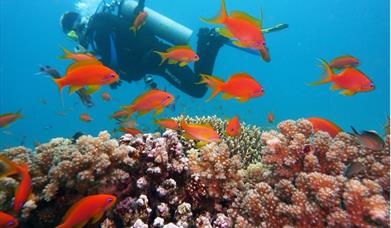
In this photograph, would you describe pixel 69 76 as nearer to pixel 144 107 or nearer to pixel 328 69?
pixel 144 107

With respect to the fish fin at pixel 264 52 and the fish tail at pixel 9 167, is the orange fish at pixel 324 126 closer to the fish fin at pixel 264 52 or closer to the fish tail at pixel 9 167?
the fish fin at pixel 264 52

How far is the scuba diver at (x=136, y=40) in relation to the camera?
869cm

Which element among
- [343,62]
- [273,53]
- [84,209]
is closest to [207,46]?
[343,62]

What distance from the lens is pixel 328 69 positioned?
4102 mm

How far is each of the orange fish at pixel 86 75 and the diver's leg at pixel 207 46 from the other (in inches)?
243

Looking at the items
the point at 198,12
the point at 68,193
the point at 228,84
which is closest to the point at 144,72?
the point at 228,84

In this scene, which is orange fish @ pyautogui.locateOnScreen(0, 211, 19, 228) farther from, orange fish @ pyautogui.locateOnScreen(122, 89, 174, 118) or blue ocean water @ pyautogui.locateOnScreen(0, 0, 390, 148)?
blue ocean water @ pyautogui.locateOnScreen(0, 0, 390, 148)

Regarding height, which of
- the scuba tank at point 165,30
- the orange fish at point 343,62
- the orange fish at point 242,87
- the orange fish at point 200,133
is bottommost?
the orange fish at point 200,133

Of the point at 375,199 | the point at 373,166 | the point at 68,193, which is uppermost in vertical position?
the point at 373,166

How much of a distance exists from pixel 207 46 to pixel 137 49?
7.25 feet

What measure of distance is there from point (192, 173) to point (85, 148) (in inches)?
49.1

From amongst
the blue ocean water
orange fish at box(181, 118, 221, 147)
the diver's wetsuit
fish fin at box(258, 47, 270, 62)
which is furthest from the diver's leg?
the blue ocean water

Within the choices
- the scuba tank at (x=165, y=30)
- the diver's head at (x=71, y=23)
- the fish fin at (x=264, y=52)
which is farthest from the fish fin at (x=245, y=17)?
the diver's head at (x=71, y=23)

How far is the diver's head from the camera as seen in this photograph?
9.10 meters
